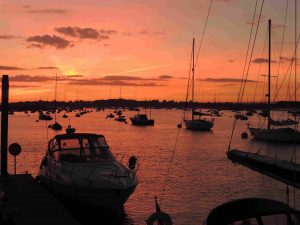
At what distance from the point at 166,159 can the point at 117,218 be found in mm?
32648

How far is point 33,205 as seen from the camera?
17812mm

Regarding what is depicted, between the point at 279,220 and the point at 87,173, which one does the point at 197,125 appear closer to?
the point at 87,173

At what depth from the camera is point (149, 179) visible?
36188mm

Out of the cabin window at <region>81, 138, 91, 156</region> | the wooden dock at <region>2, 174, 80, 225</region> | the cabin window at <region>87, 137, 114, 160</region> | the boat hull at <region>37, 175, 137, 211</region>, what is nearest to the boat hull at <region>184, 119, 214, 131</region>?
the wooden dock at <region>2, 174, 80, 225</region>

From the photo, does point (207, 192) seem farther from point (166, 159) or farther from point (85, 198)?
point (166, 159)

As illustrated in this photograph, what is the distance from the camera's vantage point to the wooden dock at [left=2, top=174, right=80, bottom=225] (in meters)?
15.5

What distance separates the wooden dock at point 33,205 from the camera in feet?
50.9

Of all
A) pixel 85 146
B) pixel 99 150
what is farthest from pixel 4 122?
pixel 99 150

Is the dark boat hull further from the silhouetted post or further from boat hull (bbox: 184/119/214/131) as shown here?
boat hull (bbox: 184/119/214/131)

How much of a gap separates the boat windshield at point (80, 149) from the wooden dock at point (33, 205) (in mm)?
1864

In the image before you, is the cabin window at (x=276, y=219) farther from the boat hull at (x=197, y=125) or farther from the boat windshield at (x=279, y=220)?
the boat hull at (x=197, y=125)

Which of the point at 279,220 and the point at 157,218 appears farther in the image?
the point at 157,218

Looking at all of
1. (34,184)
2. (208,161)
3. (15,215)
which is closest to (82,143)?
(34,184)

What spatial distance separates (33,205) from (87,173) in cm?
295
